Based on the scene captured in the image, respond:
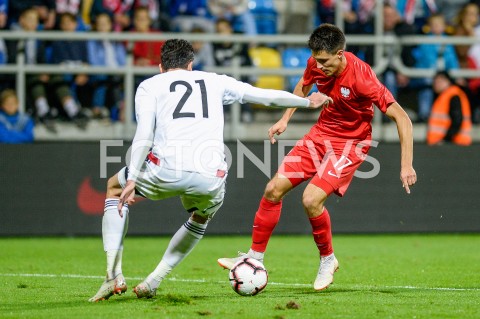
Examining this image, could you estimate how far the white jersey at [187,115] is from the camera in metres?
6.91

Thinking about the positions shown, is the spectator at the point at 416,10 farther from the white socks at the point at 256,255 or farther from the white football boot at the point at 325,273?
the white socks at the point at 256,255

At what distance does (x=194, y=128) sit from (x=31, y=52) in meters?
6.54

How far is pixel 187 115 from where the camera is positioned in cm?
698

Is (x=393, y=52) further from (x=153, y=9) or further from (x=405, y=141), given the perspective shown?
(x=405, y=141)

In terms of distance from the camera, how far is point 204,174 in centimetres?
700

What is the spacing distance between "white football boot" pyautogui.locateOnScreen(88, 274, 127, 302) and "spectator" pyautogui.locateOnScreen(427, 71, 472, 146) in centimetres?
764

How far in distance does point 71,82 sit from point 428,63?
507 cm

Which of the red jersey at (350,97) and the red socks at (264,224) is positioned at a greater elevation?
the red jersey at (350,97)

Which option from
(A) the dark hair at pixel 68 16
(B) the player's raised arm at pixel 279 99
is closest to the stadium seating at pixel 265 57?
(A) the dark hair at pixel 68 16

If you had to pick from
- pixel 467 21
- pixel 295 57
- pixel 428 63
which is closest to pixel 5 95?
pixel 295 57

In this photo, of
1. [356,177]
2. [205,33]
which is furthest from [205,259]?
[205,33]

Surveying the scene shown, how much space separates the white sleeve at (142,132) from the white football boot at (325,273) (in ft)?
6.42

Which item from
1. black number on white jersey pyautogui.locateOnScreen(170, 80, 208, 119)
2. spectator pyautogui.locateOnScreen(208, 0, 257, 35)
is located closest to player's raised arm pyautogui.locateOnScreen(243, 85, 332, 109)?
black number on white jersey pyautogui.locateOnScreen(170, 80, 208, 119)

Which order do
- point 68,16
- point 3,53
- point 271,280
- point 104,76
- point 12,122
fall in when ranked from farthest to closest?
point 68,16
point 104,76
point 3,53
point 12,122
point 271,280
